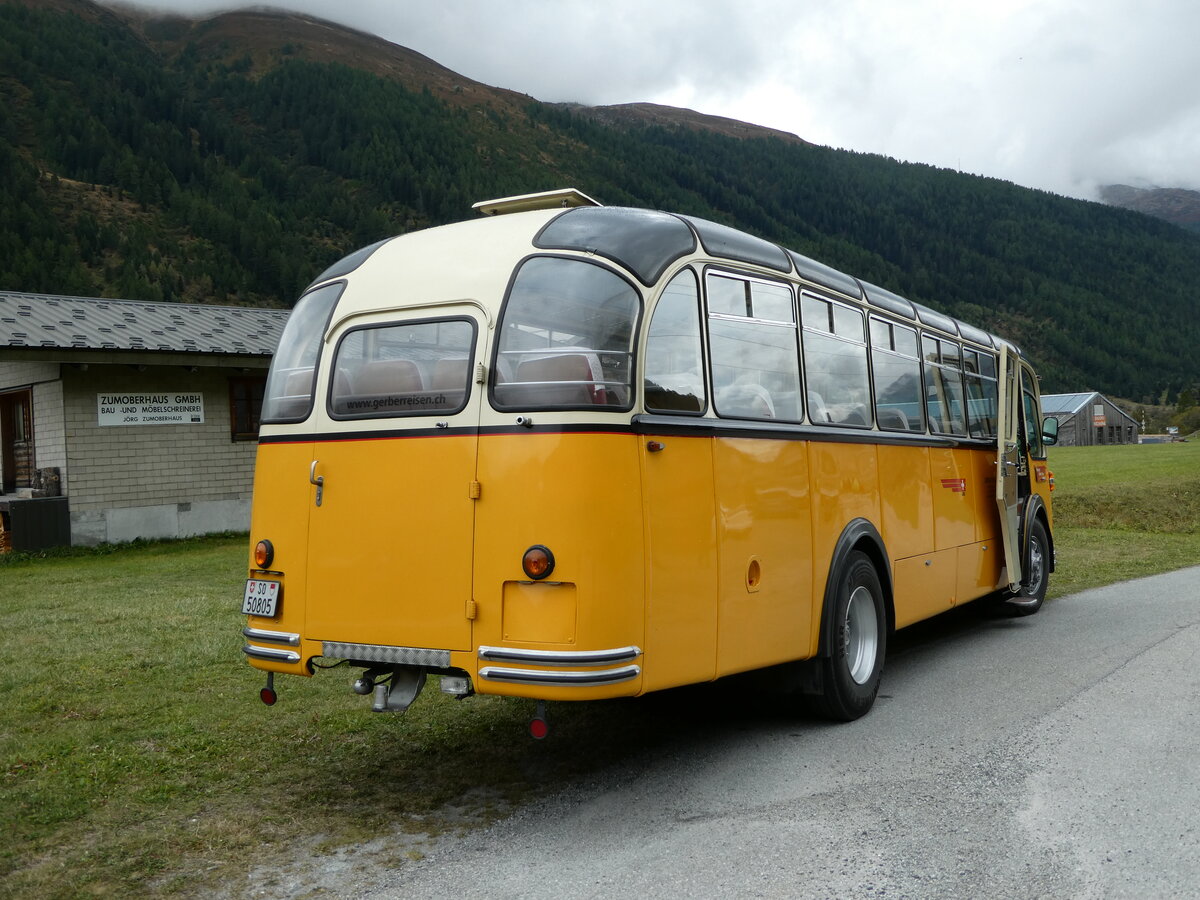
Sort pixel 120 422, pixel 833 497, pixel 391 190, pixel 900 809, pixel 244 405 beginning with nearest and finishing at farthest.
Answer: pixel 900 809, pixel 833 497, pixel 120 422, pixel 244 405, pixel 391 190

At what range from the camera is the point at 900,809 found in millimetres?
4754

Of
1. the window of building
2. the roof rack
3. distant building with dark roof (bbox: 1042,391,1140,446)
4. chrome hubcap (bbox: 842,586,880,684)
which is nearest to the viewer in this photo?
the roof rack

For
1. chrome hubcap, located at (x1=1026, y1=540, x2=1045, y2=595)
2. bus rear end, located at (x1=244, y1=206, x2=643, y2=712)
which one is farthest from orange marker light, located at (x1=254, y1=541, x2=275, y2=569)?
chrome hubcap, located at (x1=1026, y1=540, x2=1045, y2=595)

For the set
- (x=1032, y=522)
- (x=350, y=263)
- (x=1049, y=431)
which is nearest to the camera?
(x=350, y=263)

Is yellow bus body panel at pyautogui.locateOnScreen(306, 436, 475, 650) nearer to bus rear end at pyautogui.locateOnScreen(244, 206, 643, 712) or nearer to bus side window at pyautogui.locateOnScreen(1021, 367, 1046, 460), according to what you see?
bus rear end at pyautogui.locateOnScreen(244, 206, 643, 712)

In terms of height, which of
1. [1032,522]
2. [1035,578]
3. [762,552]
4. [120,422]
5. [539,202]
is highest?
[539,202]

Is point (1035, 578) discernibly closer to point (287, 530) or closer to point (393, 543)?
point (393, 543)

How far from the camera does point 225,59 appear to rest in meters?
158

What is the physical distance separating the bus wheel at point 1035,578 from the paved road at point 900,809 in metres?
2.99

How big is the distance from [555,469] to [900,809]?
2196 millimetres

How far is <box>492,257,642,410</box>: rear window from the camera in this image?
4.65m

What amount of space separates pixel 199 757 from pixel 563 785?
215 cm

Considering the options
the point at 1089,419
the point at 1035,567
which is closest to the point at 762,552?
the point at 1035,567

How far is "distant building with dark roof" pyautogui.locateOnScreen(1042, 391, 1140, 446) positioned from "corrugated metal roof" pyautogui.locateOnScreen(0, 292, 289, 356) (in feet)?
345
